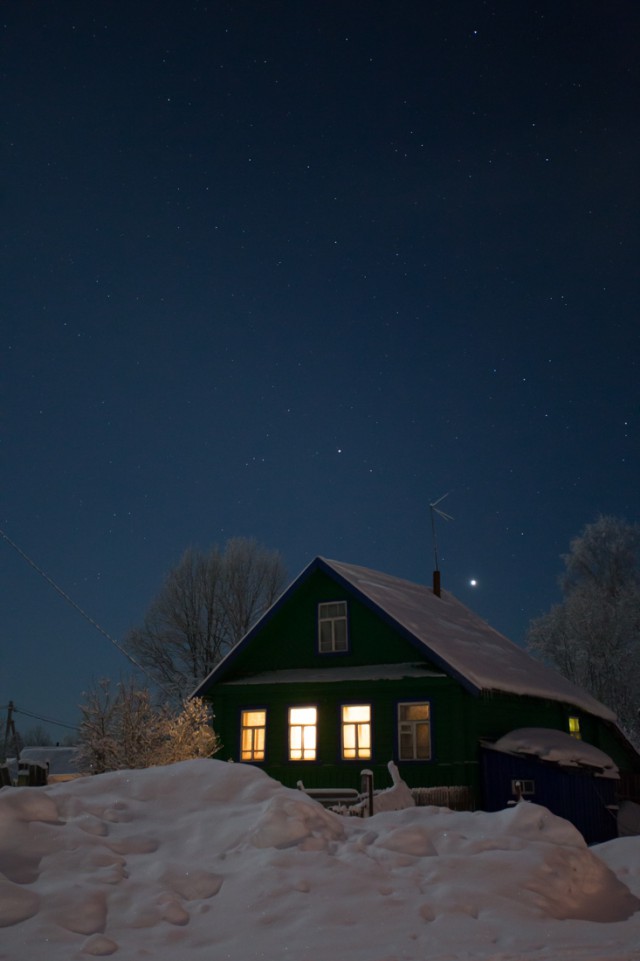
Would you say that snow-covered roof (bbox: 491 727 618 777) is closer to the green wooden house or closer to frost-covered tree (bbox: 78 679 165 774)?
the green wooden house

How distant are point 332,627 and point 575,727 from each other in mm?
9446

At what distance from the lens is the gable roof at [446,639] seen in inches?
828

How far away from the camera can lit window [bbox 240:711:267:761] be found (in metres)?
23.0

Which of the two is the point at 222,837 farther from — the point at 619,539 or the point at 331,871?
the point at 619,539

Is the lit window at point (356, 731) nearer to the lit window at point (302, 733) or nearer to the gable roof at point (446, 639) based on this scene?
the lit window at point (302, 733)

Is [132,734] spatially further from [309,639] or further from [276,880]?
[276,880]

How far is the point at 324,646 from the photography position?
2325cm

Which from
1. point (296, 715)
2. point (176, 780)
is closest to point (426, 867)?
point (176, 780)

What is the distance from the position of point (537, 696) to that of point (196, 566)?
2314 cm

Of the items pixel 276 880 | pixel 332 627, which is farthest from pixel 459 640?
pixel 276 880

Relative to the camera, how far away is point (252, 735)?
23.2 meters

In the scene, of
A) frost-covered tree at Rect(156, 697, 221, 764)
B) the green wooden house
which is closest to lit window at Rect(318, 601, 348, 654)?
the green wooden house

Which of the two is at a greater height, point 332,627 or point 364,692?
point 332,627

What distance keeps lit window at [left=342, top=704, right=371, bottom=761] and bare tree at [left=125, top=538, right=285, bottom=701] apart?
63.3ft
